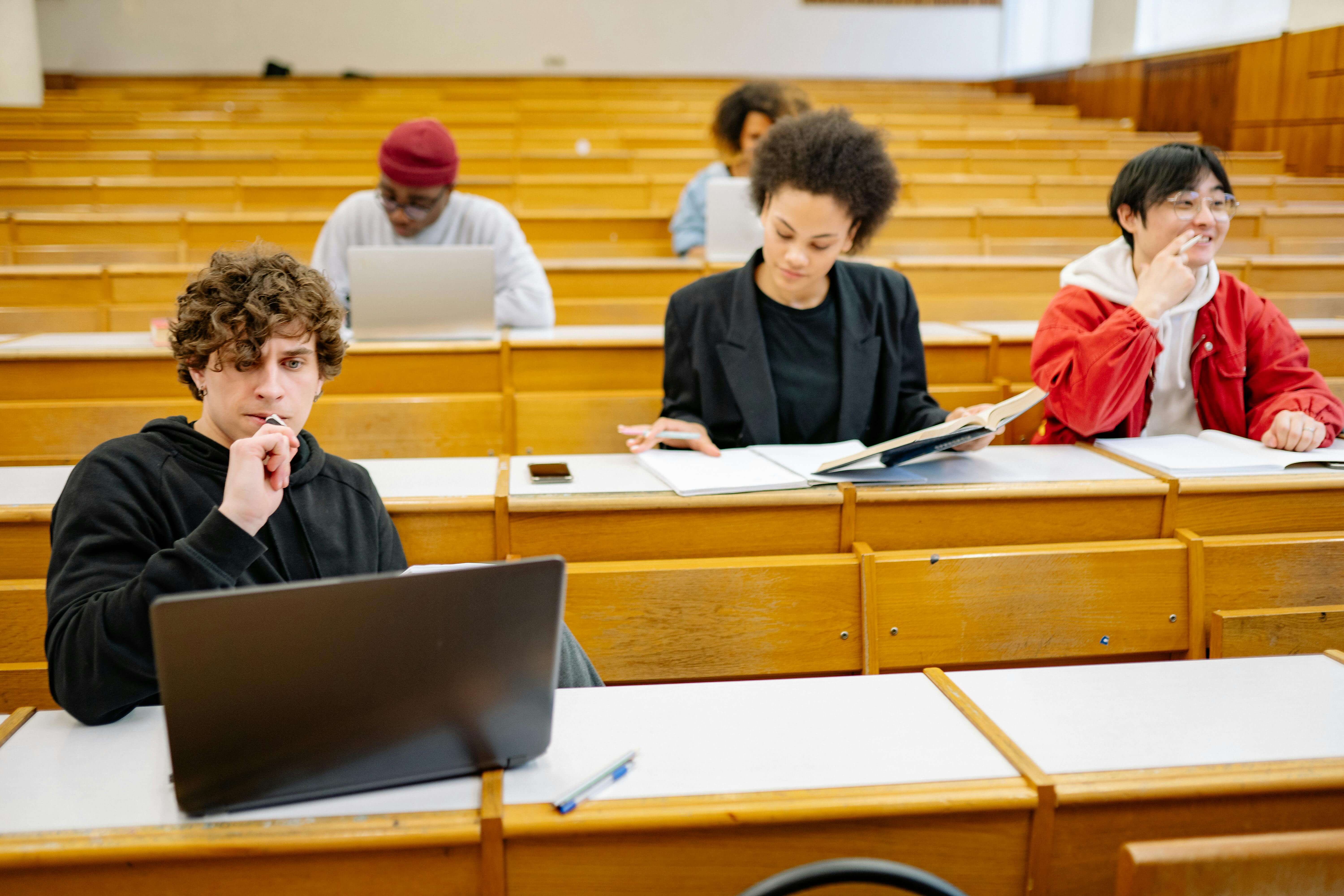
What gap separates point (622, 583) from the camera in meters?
1.25

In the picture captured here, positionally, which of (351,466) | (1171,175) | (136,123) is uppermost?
(136,123)

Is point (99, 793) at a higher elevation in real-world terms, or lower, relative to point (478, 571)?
lower

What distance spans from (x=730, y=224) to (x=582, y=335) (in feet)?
2.71

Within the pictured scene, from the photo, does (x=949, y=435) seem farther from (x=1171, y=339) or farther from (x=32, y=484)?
(x=32, y=484)

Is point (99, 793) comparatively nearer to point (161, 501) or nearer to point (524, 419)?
point (161, 501)

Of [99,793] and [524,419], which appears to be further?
[524,419]

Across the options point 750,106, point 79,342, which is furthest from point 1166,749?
point 750,106

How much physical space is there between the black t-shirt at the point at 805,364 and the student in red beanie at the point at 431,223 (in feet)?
2.94

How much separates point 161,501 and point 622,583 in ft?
1.79

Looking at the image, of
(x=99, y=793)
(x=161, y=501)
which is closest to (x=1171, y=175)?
(x=161, y=501)

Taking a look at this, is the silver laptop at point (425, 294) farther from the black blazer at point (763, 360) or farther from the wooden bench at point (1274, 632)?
the wooden bench at point (1274, 632)

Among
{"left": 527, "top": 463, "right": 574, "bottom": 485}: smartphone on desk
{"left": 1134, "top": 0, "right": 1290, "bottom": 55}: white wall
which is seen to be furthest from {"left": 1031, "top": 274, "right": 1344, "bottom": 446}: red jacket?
{"left": 1134, "top": 0, "right": 1290, "bottom": 55}: white wall

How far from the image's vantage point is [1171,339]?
5.51 feet

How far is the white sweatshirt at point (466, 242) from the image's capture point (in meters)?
2.43
